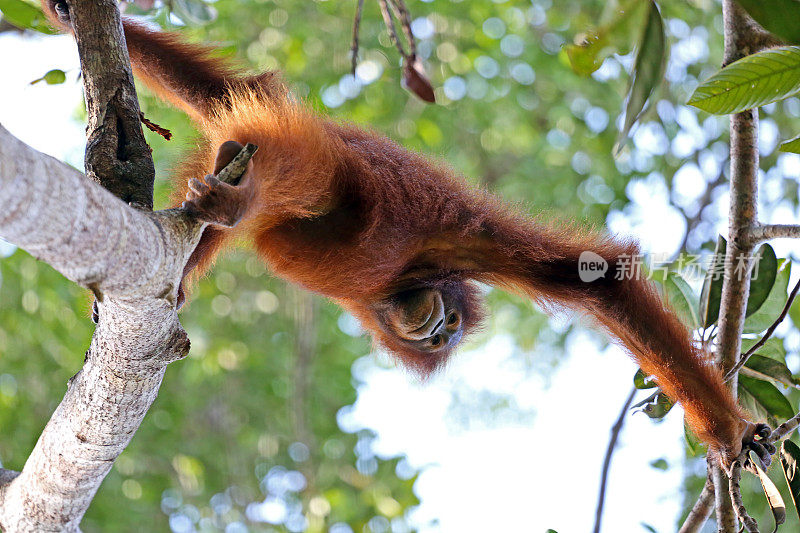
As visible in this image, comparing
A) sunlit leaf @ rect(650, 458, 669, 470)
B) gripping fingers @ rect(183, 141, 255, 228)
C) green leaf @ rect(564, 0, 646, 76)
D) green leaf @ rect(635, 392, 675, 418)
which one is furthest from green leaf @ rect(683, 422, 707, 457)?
gripping fingers @ rect(183, 141, 255, 228)

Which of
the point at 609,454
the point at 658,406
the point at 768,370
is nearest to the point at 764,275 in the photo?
the point at 768,370

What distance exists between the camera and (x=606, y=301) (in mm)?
2359

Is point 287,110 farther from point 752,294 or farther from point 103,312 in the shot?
point 752,294

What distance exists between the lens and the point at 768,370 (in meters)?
2.53

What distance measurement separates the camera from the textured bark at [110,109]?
1.62 meters

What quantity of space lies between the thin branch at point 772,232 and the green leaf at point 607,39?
2.33 feet

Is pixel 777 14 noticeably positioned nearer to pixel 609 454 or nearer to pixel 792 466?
pixel 792 466

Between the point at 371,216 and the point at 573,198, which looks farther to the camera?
the point at 573,198

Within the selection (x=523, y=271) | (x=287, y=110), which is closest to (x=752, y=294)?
(x=523, y=271)

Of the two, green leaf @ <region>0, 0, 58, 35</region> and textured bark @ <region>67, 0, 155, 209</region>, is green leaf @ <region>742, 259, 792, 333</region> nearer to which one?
textured bark @ <region>67, 0, 155, 209</region>

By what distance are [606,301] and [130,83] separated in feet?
5.14

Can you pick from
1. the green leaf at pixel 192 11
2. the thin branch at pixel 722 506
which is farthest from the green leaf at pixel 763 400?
the green leaf at pixel 192 11

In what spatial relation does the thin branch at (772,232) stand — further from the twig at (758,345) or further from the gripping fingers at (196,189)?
the gripping fingers at (196,189)

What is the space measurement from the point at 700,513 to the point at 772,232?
2.89ft
